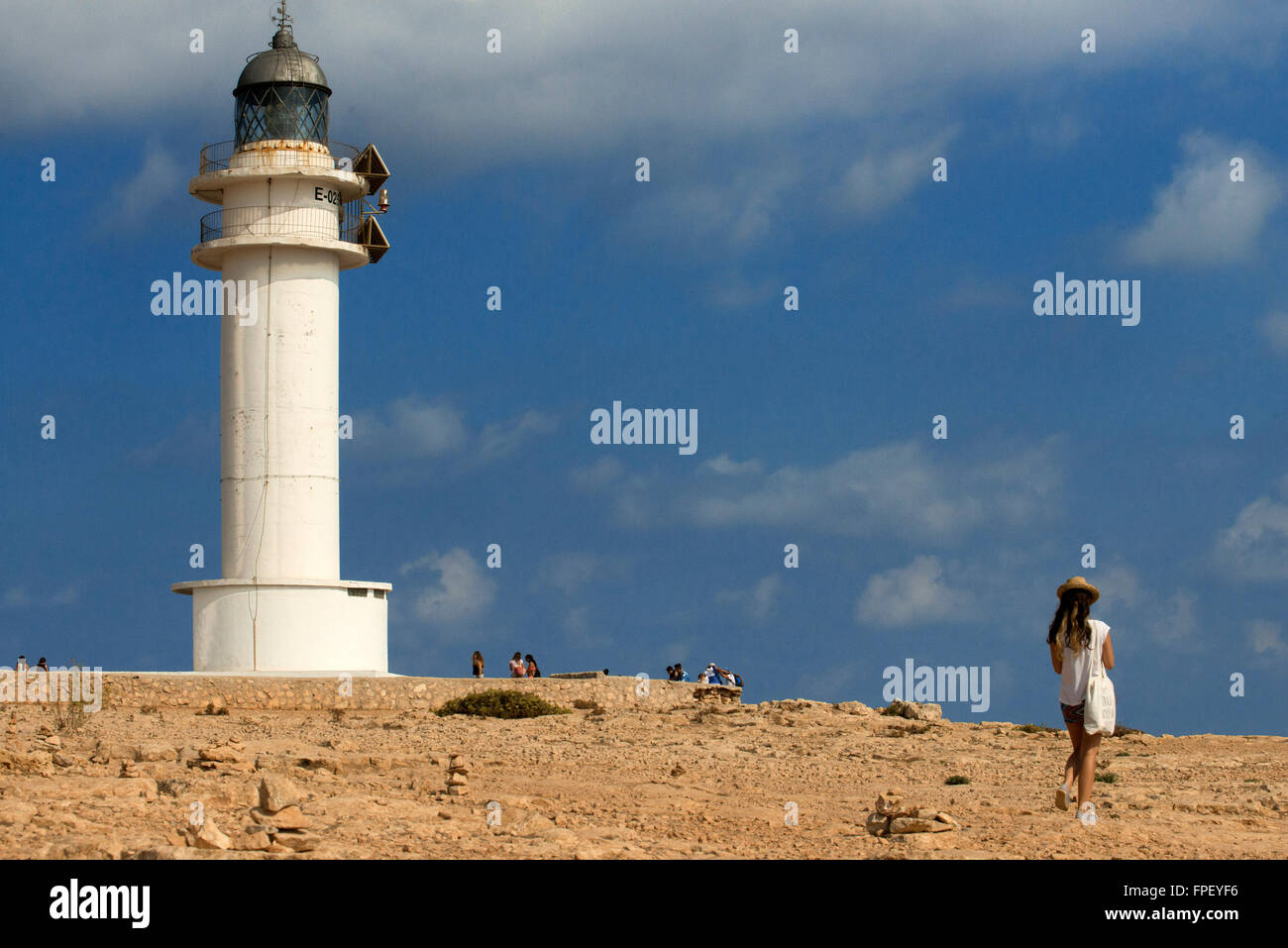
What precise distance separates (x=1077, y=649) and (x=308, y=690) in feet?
58.6

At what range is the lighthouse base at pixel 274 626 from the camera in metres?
28.7

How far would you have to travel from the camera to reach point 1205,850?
11.5 meters

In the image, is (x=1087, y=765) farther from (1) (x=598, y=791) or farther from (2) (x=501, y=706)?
(2) (x=501, y=706)

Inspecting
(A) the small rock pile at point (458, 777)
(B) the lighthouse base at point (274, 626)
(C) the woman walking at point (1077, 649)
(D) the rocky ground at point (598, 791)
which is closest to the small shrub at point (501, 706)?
(D) the rocky ground at point (598, 791)

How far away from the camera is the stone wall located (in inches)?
1036

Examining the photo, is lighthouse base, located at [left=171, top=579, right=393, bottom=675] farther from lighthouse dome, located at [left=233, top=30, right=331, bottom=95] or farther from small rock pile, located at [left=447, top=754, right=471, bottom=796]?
small rock pile, located at [left=447, top=754, right=471, bottom=796]

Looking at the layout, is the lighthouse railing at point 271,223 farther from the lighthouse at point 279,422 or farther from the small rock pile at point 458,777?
the small rock pile at point 458,777

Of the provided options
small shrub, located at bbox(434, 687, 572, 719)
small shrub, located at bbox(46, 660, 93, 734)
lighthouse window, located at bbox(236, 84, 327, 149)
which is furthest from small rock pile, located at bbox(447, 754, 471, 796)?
lighthouse window, located at bbox(236, 84, 327, 149)

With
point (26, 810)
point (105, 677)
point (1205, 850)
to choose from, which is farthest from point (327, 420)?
point (1205, 850)

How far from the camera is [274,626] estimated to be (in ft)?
94.3

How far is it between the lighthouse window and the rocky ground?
461 inches

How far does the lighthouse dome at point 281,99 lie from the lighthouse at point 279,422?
58 millimetres
